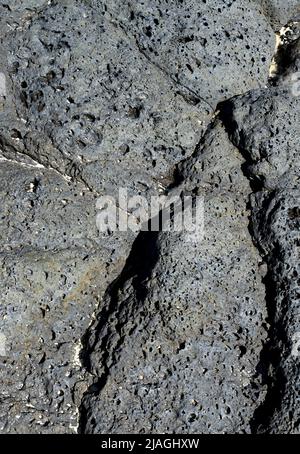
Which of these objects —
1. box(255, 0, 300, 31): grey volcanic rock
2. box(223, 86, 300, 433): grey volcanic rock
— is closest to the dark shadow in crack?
box(223, 86, 300, 433): grey volcanic rock

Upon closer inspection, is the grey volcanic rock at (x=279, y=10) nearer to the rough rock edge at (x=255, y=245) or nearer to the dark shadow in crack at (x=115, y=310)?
the rough rock edge at (x=255, y=245)

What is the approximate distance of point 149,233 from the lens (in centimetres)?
322

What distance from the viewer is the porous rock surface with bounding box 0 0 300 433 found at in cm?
286

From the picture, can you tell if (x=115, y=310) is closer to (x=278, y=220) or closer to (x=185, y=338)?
(x=185, y=338)

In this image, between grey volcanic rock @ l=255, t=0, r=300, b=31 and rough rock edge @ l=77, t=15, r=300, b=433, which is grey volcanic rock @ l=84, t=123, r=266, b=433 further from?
grey volcanic rock @ l=255, t=0, r=300, b=31

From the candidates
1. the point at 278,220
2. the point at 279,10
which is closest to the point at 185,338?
the point at 278,220

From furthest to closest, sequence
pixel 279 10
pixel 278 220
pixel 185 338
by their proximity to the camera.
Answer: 1. pixel 279 10
2. pixel 278 220
3. pixel 185 338

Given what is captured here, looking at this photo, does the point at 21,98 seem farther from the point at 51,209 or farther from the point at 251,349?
the point at 251,349

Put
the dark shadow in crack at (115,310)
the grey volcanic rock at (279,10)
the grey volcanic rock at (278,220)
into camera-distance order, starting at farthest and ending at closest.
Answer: the grey volcanic rock at (279,10) → the dark shadow in crack at (115,310) → the grey volcanic rock at (278,220)

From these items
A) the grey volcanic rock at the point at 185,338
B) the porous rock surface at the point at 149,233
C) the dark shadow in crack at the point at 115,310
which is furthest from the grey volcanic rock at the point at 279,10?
the dark shadow in crack at the point at 115,310

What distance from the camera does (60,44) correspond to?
3.40 metres

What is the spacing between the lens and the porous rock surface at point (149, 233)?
112 inches

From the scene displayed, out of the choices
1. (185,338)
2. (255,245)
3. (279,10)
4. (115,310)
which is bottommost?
(185,338)
